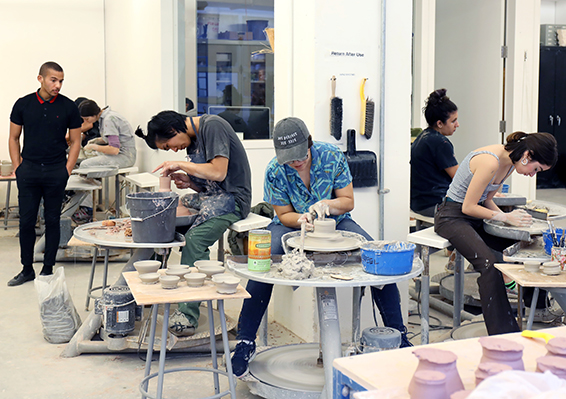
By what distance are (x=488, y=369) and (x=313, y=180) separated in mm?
1931

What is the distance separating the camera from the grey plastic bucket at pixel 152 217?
2832 millimetres

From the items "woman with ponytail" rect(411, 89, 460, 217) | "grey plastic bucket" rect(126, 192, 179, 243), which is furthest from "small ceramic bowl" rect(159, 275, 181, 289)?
"woman with ponytail" rect(411, 89, 460, 217)

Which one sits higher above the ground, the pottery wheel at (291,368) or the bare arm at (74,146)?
the bare arm at (74,146)

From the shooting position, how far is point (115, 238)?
302 cm

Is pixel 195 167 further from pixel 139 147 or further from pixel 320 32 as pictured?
pixel 139 147

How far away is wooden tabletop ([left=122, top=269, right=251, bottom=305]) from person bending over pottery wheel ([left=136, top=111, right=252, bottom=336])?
89cm

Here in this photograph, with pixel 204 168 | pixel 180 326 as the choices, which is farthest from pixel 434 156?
pixel 180 326

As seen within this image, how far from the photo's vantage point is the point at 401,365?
4.44 feet

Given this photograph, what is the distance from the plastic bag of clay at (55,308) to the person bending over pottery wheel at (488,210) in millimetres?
2121

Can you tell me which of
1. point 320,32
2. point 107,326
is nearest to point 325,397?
point 107,326

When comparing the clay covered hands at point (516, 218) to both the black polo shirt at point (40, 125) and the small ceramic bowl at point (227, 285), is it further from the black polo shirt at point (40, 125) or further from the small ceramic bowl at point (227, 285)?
the black polo shirt at point (40, 125)

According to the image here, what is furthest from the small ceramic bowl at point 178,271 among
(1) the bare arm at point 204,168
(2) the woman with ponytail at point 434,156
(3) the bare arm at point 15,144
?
(3) the bare arm at point 15,144

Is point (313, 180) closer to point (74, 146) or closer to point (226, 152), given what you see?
point (226, 152)

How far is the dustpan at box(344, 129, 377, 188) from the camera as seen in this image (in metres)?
3.36
